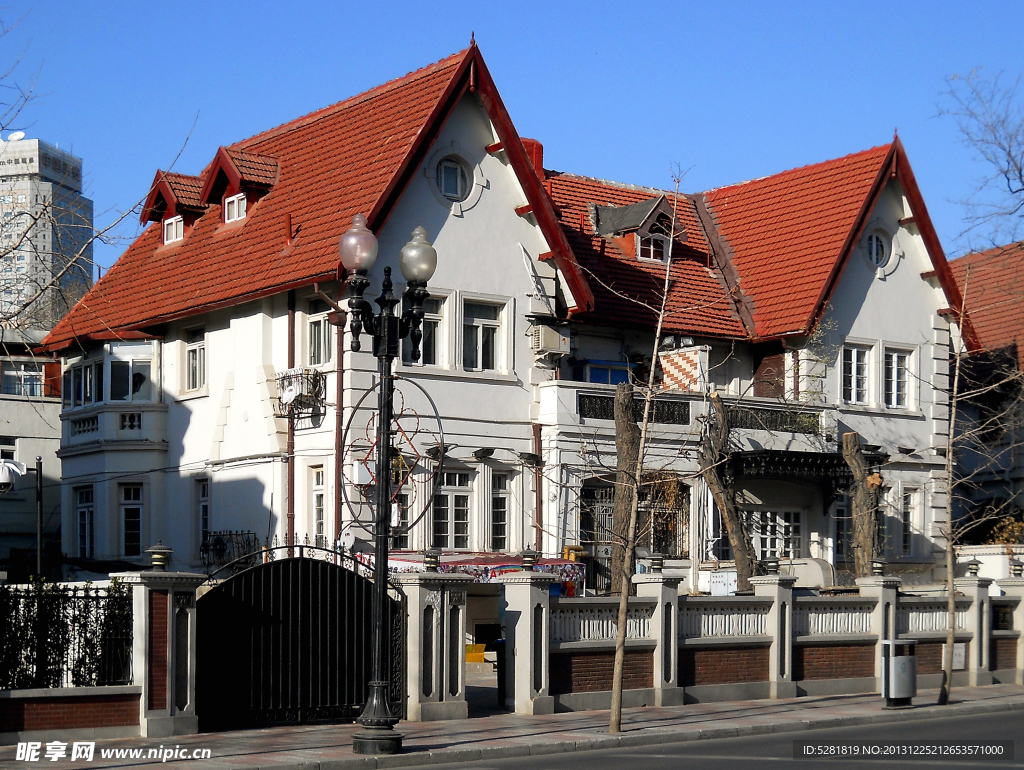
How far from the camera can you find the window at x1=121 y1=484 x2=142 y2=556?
33625 millimetres

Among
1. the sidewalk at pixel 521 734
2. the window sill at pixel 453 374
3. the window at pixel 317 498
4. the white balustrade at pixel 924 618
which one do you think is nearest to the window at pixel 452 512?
the window sill at pixel 453 374

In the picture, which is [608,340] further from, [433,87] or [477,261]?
[433,87]

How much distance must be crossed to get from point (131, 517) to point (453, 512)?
8.66 m

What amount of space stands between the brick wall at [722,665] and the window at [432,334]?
30.9 feet

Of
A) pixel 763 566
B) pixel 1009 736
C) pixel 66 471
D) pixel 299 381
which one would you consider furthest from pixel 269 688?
pixel 66 471

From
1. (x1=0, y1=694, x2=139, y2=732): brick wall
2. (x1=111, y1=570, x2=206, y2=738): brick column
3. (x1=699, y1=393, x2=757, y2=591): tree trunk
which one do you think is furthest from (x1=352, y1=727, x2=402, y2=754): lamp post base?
(x1=699, y1=393, x2=757, y2=591): tree trunk

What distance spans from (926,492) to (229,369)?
1792cm

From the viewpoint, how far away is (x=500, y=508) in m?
30.8

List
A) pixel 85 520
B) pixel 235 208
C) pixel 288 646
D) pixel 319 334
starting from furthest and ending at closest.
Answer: pixel 85 520 < pixel 235 208 < pixel 319 334 < pixel 288 646

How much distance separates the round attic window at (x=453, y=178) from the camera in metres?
30.3

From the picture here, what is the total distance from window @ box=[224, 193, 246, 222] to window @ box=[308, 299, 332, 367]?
417 cm

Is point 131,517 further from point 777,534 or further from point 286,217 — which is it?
point 777,534

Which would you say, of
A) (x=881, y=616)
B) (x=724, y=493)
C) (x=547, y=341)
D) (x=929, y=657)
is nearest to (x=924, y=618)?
(x=929, y=657)

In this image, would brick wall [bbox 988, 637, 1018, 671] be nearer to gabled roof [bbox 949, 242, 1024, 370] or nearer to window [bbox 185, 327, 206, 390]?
gabled roof [bbox 949, 242, 1024, 370]
